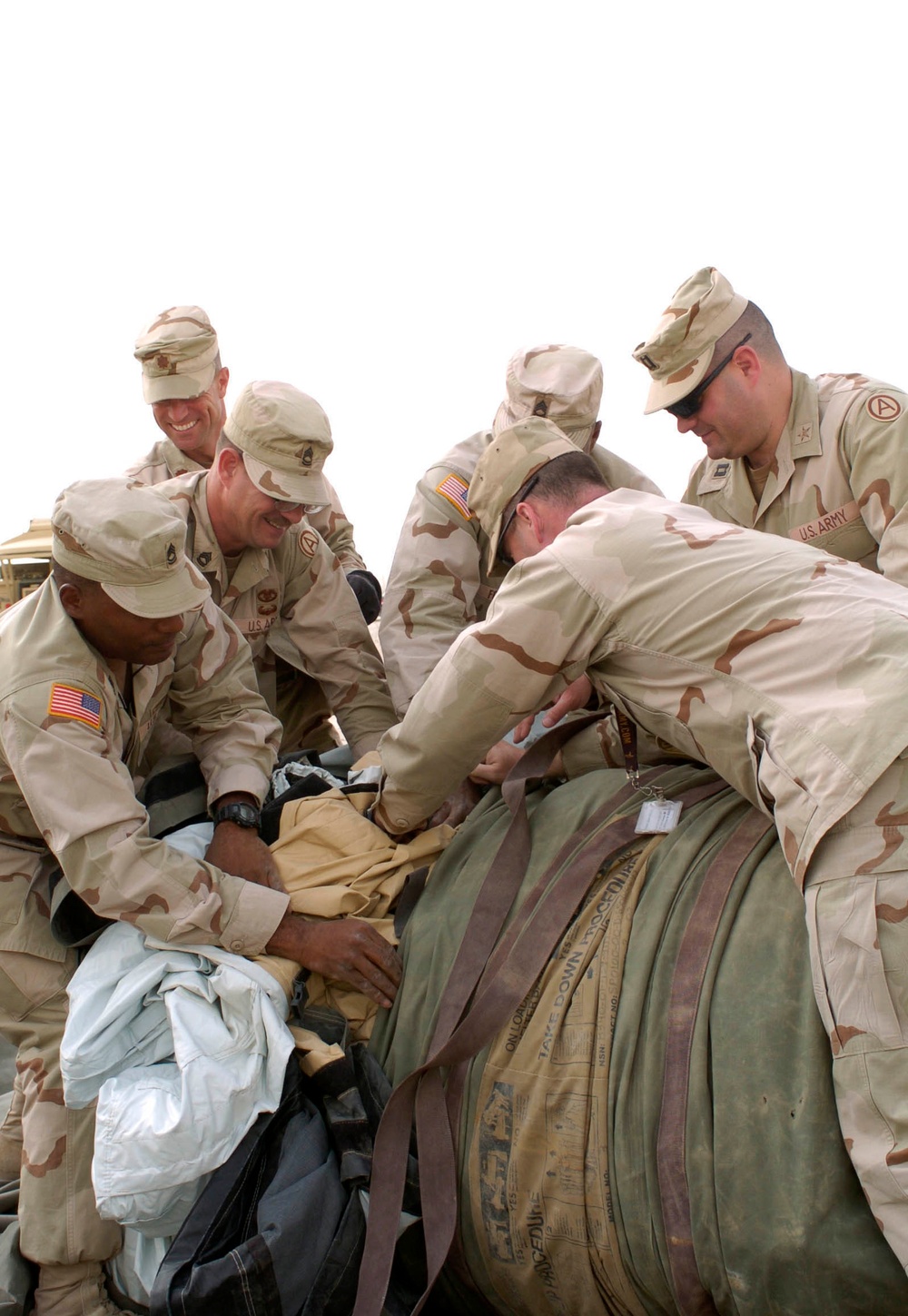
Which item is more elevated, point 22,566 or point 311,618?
point 311,618

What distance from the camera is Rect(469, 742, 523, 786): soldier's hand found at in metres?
3.27

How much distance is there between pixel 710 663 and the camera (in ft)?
7.94

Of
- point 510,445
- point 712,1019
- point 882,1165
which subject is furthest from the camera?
point 510,445

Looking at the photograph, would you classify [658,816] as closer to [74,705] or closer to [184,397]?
[74,705]

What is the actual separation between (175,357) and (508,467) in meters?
2.39

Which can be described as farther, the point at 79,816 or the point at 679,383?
the point at 679,383

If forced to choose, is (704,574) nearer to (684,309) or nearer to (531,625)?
(531,625)

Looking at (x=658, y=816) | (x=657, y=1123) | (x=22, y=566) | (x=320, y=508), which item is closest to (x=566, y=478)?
(x=658, y=816)

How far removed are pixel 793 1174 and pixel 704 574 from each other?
116 centimetres

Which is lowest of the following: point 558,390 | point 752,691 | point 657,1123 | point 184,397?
point 657,1123

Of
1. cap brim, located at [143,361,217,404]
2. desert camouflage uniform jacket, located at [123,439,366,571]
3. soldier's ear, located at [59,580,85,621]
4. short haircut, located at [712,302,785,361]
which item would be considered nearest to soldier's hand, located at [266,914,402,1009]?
soldier's ear, located at [59,580,85,621]

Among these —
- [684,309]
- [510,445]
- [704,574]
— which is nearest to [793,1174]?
[704,574]

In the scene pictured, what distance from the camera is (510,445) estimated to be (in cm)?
308

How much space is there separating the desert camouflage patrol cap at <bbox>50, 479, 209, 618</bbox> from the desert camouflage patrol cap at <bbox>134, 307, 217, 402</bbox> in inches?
85.7
